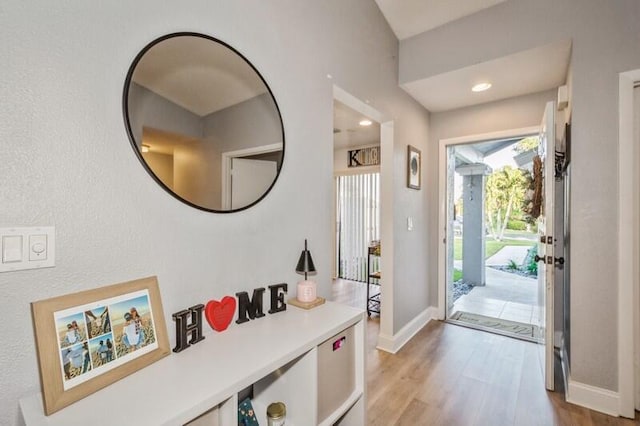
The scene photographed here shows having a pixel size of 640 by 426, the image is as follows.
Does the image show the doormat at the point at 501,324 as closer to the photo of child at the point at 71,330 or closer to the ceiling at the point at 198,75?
the ceiling at the point at 198,75

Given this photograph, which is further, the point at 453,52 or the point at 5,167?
the point at 453,52

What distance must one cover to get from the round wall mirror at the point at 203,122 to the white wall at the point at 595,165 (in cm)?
201

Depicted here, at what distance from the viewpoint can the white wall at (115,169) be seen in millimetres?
735

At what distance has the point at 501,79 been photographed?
8.47 feet

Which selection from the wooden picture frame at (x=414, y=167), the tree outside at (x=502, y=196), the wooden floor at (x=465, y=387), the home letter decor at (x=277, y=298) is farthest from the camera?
the tree outside at (x=502, y=196)

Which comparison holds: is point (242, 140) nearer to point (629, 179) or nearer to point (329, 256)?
point (329, 256)

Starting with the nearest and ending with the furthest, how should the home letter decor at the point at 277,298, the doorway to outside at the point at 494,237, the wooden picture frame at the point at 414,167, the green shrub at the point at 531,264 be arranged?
the home letter decor at the point at 277,298
the wooden picture frame at the point at 414,167
the doorway to outside at the point at 494,237
the green shrub at the point at 531,264

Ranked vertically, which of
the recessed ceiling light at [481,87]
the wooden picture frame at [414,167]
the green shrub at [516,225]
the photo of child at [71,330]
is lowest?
the green shrub at [516,225]

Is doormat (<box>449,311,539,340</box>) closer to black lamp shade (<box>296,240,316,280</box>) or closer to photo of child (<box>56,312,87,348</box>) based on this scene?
black lamp shade (<box>296,240,316,280</box>)

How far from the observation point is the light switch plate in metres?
0.71

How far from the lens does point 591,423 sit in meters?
1.75

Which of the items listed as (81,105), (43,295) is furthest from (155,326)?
(81,105)

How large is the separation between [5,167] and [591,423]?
2.97m

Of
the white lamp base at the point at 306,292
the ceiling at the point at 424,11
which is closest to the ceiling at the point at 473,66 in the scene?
the ceiling at the point at 424,11
